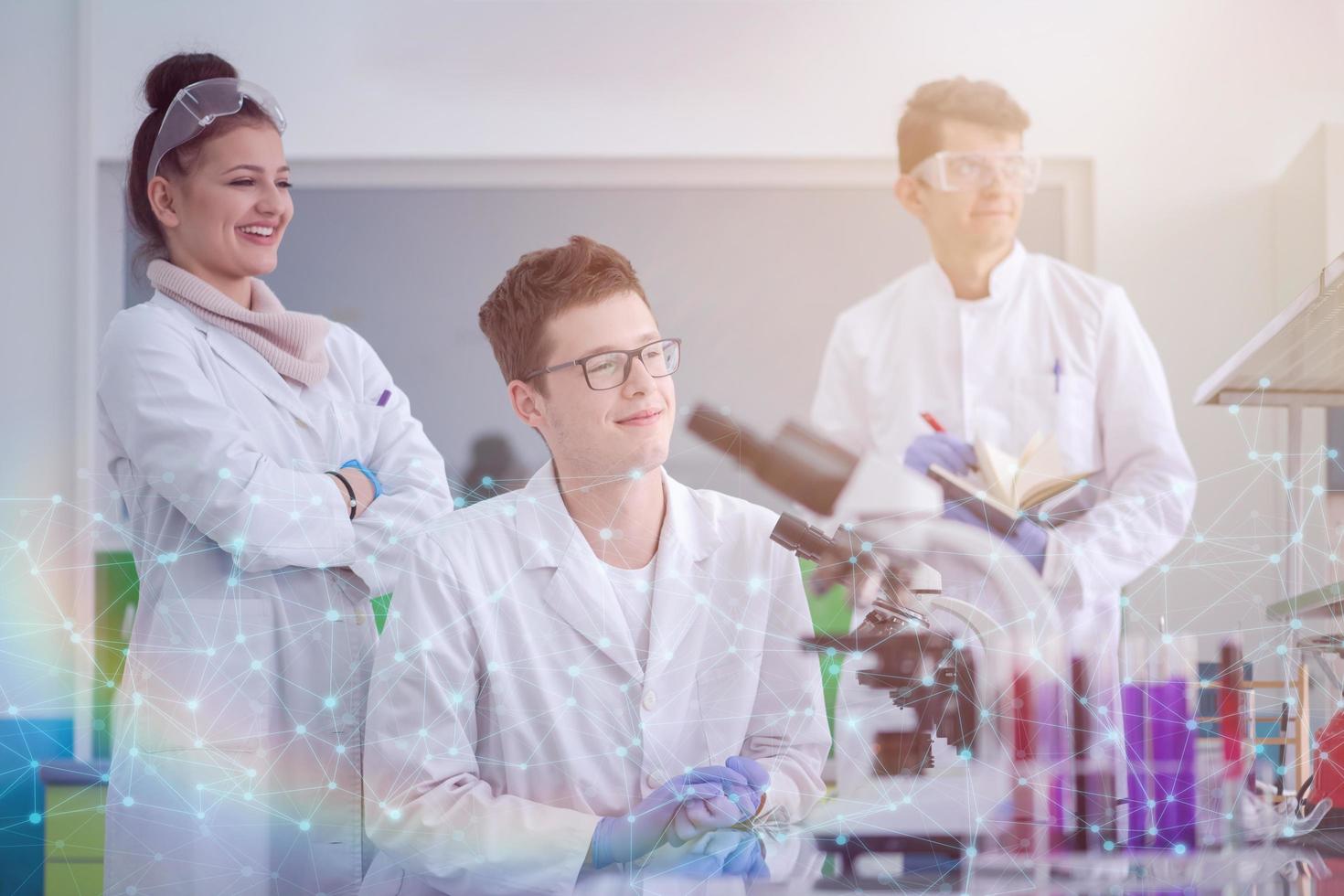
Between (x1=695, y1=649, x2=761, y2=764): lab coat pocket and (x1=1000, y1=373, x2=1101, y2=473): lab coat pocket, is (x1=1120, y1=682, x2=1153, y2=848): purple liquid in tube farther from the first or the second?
(x1=1000, y1=373, x2=1101, y2=473): lab coat pocket

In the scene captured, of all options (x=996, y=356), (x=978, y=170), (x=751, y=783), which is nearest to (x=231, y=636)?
(x=751, y=783)

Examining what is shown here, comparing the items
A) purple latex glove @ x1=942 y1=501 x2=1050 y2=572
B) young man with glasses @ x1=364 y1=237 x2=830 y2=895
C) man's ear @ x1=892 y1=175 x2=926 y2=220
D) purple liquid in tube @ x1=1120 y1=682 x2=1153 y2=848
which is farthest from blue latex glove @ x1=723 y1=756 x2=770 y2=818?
man's ear @ x1=892 y1=175 x2=926 y2=220

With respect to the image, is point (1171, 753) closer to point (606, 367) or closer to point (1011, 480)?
point (1011, 480)

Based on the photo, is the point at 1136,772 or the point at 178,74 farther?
the point at 178,74

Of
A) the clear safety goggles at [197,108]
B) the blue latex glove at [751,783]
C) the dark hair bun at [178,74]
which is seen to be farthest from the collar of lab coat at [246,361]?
the blue latex glove at [751,783]

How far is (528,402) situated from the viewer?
153 centimetres

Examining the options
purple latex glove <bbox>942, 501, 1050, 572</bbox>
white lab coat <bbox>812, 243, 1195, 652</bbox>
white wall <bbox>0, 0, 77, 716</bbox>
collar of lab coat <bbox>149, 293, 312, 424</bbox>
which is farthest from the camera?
white wall <bbox>0, 0, 77, 716</bbox>

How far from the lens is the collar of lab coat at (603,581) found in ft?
4.74

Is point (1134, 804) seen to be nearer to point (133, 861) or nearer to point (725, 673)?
point (725, 673)

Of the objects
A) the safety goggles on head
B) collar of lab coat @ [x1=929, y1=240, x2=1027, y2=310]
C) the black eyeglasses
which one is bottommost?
the black eyeglasses

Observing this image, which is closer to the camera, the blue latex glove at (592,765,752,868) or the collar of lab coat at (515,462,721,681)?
the blue latex glove at (592,765,752,868)

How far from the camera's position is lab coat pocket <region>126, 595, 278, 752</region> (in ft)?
5.10

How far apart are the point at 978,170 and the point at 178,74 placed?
1.43 metres

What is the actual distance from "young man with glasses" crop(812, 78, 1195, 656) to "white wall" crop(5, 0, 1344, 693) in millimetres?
78
